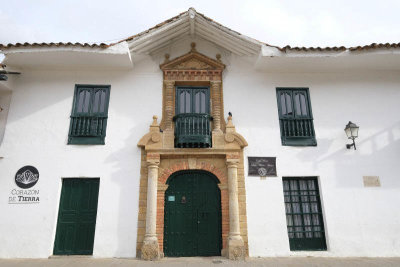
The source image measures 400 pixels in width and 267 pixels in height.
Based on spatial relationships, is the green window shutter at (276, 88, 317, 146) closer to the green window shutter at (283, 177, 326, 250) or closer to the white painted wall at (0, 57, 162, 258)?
the green window shutter at (283, 177, 326, 250)

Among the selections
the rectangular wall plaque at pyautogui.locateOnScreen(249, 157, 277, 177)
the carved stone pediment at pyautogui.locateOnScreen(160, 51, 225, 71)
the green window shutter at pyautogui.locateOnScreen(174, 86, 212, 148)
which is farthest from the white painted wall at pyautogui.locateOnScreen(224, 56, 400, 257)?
the green window shutter at pyautogui.locateOnScreen(174, 86, 212, 148)

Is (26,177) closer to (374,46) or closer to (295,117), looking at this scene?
(295,117)

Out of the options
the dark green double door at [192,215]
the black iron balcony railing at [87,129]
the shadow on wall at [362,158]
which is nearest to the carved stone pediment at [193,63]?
the black iron balcony railing at [87,129]

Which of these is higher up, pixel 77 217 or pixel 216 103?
pixel 216 103

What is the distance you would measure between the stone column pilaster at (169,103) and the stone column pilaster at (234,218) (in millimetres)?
1931

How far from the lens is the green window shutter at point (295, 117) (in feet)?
23.2

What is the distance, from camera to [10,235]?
611 cm

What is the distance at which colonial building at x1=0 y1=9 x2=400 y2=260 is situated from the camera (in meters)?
6.30

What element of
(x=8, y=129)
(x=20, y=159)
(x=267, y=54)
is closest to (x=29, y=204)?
(x=20, y=159)

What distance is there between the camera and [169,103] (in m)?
7.23

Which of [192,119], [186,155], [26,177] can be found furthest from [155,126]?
[26,177]

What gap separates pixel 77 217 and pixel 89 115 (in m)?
2.77

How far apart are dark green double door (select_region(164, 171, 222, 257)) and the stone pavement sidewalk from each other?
305 millimetres

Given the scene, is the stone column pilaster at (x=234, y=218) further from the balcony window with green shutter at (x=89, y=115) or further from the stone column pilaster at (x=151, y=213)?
the balcony window with green shutter at (x=89, y=115)
